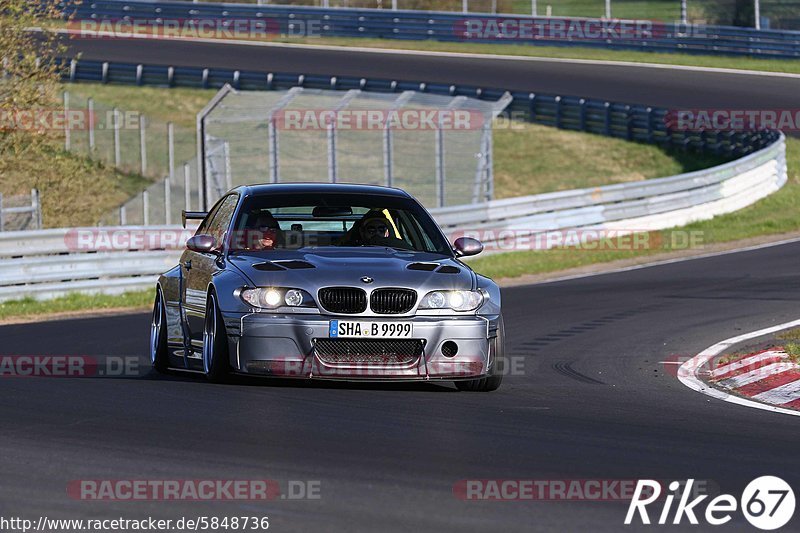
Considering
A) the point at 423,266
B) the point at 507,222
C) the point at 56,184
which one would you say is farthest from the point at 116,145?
the point at 423,266

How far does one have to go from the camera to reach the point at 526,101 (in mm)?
41344

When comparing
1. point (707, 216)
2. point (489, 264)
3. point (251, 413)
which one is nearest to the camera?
point (251, 413)

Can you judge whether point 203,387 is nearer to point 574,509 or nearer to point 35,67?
point 574,509

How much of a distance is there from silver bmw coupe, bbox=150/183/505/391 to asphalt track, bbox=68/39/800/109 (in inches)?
1168

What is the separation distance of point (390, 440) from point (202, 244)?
11.0 ft

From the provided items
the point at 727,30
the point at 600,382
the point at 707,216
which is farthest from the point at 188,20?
the point at 600,382

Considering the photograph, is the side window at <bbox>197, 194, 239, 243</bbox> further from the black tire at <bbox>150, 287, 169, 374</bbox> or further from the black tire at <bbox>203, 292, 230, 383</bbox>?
A: the black tire at <bbox>203, 292, 230, 383</bbox>

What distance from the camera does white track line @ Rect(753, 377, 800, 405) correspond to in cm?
1021

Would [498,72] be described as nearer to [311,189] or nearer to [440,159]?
[440,159]

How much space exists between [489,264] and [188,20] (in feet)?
108

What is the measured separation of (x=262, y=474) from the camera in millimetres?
6781

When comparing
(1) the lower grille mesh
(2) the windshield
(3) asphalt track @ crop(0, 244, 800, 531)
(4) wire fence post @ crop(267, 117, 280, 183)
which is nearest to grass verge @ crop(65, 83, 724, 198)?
(4) wire fence post @ crop(267, 117, 280, 183)

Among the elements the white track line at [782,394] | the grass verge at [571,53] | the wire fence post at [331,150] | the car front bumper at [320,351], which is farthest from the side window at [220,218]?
the grass verge at [571,53]

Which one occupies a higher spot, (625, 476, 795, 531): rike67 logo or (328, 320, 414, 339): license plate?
(625, 476, 795, 531): rike67 logo
